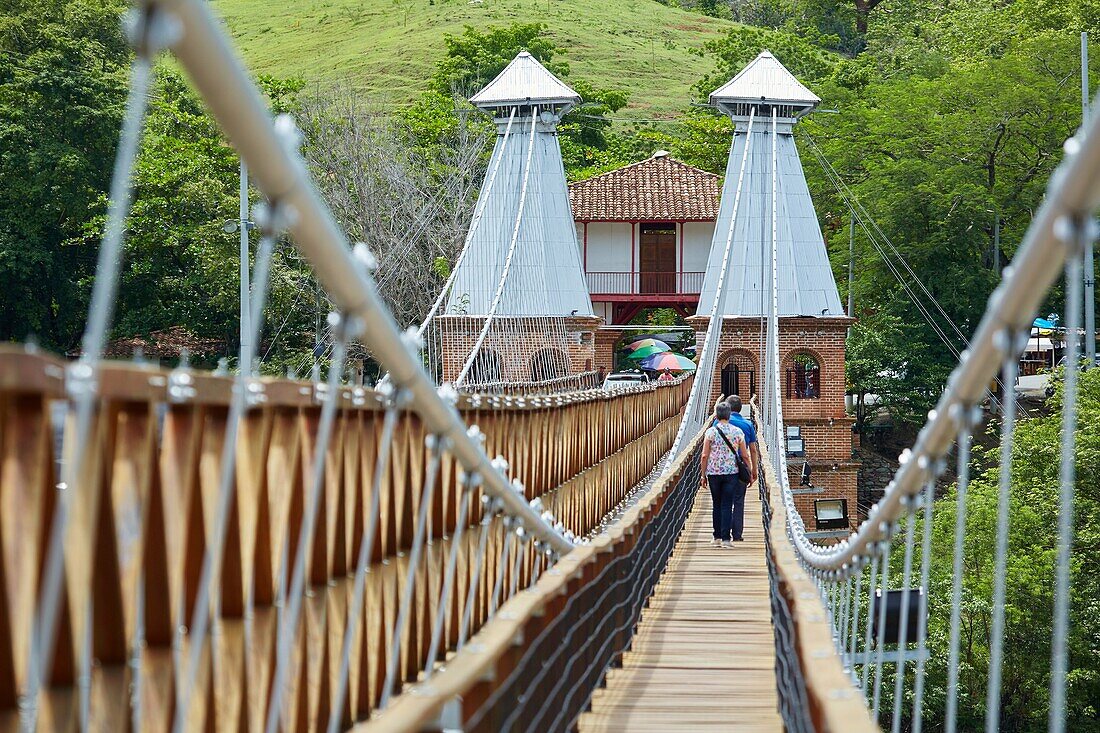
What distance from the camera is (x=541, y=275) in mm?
31938

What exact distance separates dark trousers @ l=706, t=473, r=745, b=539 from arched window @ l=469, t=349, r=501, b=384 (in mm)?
13702

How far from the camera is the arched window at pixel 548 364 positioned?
3042cm

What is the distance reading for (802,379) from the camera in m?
34.3

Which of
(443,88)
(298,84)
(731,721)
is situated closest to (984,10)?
(443,88)

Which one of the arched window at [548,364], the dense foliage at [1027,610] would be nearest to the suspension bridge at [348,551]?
the dense foliage at [1027,610]

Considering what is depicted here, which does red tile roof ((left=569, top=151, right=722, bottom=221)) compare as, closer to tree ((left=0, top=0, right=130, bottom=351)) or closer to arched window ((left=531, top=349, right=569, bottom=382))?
arched window ((left=531, top=349, right=569, bottom=382))

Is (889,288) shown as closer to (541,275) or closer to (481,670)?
(541,275)

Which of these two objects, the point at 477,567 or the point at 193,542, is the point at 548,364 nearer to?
the point at 477,567

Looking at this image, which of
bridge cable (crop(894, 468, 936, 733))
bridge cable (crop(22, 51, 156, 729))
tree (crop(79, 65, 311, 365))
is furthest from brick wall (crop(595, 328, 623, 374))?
bridge cable (crop(22, 51, 156, 729))

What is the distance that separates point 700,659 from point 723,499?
4438 mm

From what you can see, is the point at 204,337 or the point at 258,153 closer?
the point at 258,153

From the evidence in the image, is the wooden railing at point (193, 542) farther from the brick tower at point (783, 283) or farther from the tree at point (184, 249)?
the tree at point (184, 249)

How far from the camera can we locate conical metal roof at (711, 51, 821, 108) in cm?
3152

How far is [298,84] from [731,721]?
38926 millimetres
